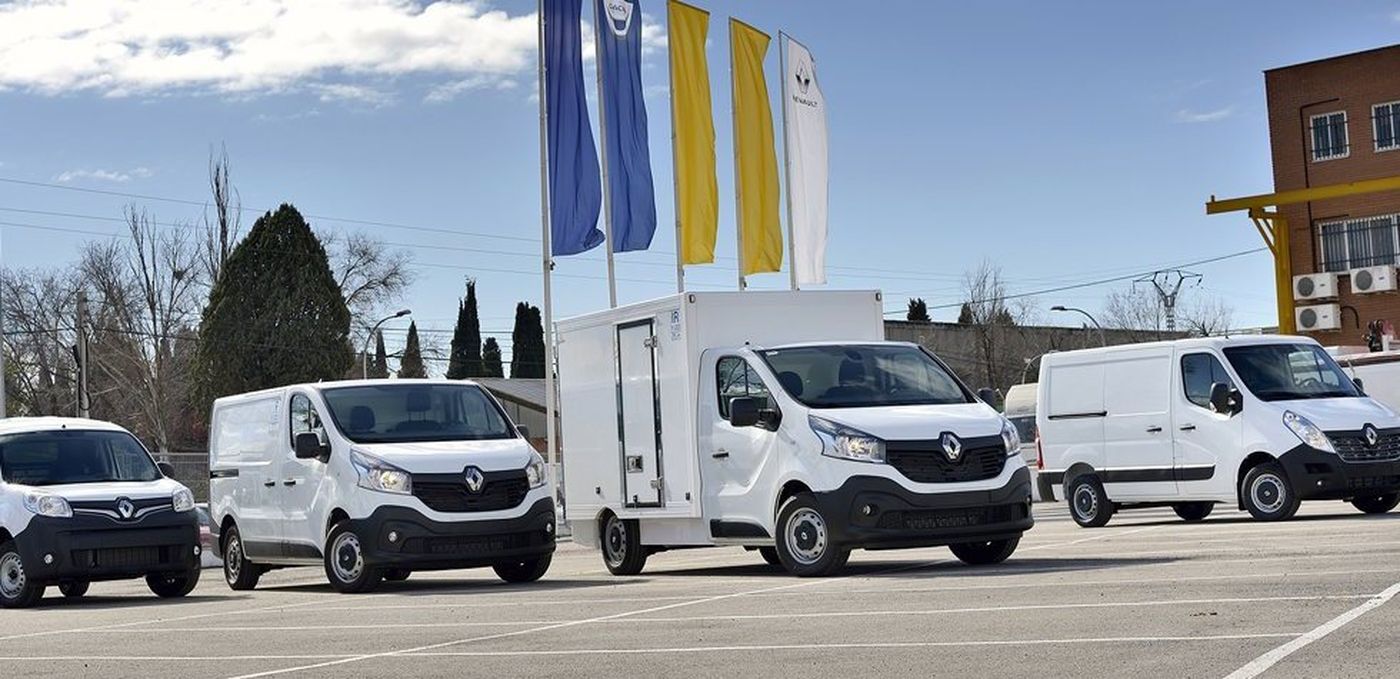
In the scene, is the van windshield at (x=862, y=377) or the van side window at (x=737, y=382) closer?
the van windshield at (x=862, y=377)

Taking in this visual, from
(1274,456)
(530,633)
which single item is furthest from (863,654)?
(1274,456)

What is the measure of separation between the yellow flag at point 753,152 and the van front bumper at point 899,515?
1808 cm

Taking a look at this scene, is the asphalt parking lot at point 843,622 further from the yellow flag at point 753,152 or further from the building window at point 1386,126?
the building window at point 1386,126

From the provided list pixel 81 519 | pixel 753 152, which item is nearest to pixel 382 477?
pixel 81 519

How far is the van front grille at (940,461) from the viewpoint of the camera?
15391mm

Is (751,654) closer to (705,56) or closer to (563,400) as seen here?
(563,400)

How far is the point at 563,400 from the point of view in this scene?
1966 centimetres

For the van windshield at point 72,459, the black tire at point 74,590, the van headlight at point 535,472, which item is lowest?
the black tire at point 74,590

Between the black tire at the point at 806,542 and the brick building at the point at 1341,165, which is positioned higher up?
the brick building at the point at 1341,165

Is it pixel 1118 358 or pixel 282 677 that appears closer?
pixel 282 677

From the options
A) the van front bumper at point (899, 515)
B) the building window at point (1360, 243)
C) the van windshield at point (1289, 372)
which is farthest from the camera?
the building window at point (1360, 243)

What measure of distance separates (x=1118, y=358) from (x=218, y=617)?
11888 millimetres

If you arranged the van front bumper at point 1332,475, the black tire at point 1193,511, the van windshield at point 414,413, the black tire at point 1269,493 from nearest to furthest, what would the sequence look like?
the van windshield at point 414,413 → the van front bumper at point 1332,475 → the black tire at point 1269,493 → the black tire at point 1193,511

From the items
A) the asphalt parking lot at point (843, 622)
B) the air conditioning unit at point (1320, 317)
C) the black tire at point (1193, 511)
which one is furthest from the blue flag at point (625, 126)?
the air conditioning unit at point (1320, 317)
